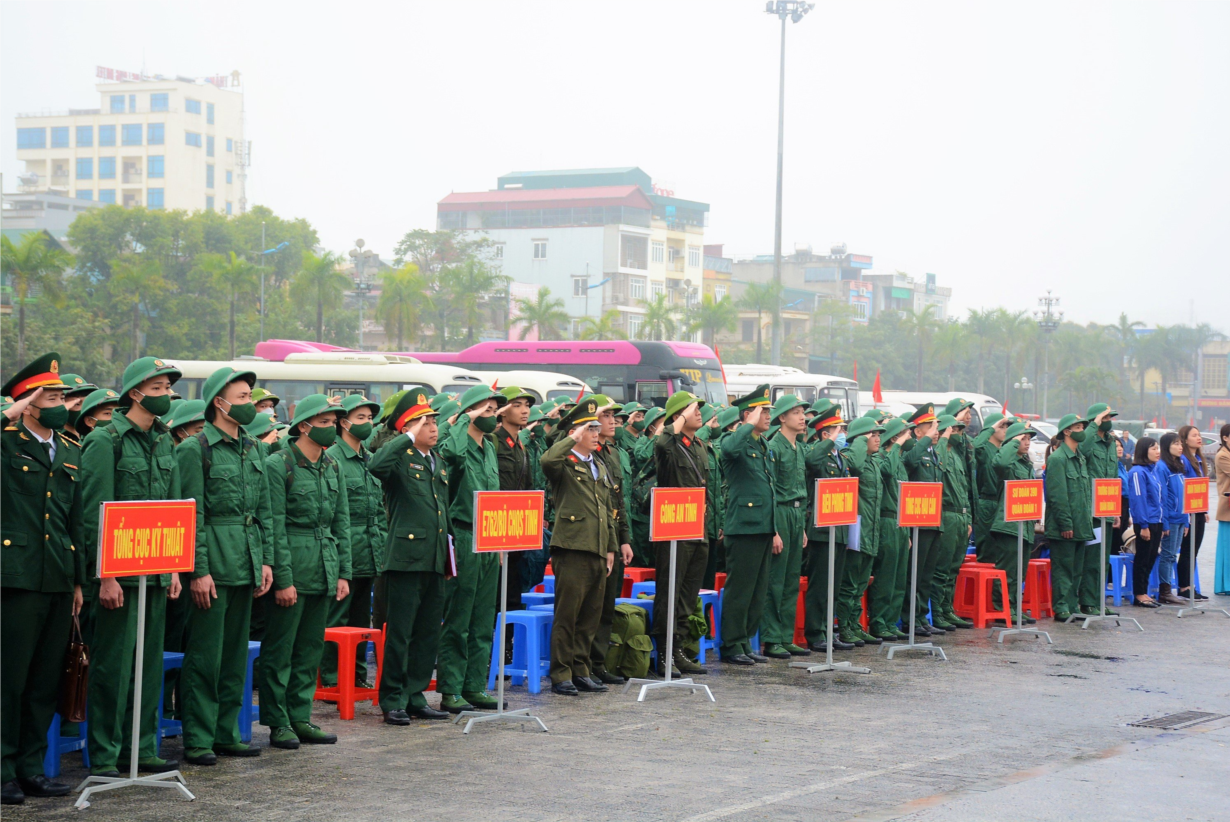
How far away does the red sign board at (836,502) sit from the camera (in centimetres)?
1036

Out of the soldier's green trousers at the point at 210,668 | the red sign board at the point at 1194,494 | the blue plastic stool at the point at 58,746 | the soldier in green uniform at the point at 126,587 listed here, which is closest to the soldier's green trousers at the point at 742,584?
the soldier's green trousers at the point at 210,668

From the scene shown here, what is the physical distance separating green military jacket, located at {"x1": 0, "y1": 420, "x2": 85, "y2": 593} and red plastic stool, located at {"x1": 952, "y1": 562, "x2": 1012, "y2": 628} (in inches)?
361

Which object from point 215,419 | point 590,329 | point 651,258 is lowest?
point 215,419

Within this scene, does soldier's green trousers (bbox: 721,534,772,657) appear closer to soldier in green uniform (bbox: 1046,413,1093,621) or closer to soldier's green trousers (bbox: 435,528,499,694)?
soldier's green trousers (bbox: 435,528,499,694)

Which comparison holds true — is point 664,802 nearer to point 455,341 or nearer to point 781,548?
point 781,548

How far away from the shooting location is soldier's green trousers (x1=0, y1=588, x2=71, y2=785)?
616 cm

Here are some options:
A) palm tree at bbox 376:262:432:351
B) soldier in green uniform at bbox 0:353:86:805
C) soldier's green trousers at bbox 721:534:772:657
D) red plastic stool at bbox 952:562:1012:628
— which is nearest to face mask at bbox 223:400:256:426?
soldier in green uniform at bbox 0:353:86:805

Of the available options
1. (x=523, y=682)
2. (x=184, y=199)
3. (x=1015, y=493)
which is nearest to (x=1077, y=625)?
(x=1015, y=493)

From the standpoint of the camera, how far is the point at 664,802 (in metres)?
6.24

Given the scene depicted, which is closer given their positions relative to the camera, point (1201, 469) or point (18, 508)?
point (18, 508)

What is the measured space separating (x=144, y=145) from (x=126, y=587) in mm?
120035

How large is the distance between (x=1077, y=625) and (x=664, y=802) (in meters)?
8.38

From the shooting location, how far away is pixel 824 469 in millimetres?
11445

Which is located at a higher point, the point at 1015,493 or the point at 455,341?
the point at 455,341
